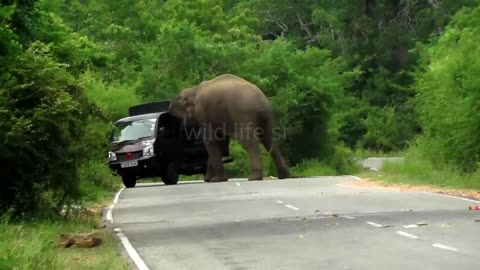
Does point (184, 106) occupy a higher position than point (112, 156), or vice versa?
point (184, 106)

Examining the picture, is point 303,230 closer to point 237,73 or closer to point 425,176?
point 425,176

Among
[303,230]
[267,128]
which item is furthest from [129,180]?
[303,230]

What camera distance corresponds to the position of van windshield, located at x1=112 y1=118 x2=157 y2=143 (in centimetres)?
3396

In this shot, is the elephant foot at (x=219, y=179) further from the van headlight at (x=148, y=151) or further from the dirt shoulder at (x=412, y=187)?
the dirt shoulder at (x=412, y=187)

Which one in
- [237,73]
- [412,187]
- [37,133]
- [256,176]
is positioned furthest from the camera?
[237,73]

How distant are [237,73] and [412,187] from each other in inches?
726

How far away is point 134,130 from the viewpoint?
34.3 meters

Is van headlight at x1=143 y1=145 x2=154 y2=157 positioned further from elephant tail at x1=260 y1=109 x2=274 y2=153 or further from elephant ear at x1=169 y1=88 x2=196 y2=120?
elephant tail at x1=260 y1=109 x2=274 y2=153

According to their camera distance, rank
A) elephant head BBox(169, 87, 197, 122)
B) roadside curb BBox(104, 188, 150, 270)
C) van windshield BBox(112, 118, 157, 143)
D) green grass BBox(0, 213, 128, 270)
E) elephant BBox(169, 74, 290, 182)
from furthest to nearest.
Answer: elephant head BBox(169, 87, 197, 122)
elephant BBox(169, 74, 290, 182)
van windshield BBox(112, 118, 157, 143)
roadside curb BBox(104, 188, 150, 270)
green grass BBox(0, 213, 128, 270)

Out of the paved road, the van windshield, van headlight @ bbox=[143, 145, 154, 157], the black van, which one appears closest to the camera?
the paved road

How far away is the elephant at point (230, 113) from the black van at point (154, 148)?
0.52 meters

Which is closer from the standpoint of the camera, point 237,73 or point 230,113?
point 230,113

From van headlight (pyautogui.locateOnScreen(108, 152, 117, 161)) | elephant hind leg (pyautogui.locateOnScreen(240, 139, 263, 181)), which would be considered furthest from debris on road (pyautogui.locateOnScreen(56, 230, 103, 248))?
elephant hind leg (pyautogui.locateOnScreen(240, 139, 263, 181))

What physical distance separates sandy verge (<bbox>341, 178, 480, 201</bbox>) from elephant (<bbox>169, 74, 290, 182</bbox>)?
5.24m
